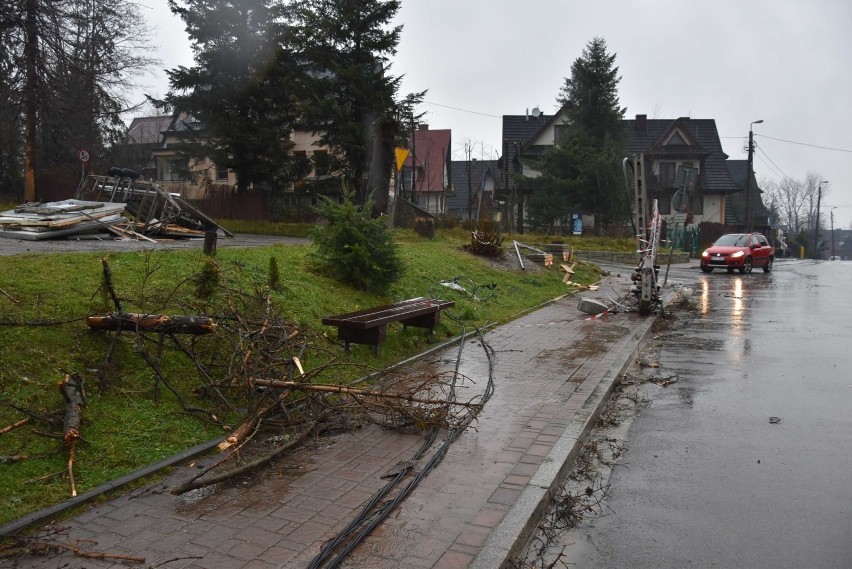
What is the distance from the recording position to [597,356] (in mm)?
10031

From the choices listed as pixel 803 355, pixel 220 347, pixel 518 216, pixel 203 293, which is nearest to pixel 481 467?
pixel 220 347

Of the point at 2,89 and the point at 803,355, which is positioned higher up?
the point at 2,89

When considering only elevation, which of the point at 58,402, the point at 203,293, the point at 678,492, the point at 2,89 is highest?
the point at 2,89

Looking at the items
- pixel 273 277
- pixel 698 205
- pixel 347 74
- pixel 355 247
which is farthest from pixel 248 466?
pixel 698 205

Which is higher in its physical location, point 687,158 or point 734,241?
point 687,158

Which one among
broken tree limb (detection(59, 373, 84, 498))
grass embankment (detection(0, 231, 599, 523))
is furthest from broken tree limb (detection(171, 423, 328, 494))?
broken tree limb (detection(59, 373, 84, 498))

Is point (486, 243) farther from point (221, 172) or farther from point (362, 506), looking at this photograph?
point (221, 172)

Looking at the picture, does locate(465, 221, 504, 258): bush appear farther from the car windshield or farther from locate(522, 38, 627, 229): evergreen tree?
locate(522, 38, 627, 229): evergreen tree

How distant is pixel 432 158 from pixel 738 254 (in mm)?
34029

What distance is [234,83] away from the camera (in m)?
29.2

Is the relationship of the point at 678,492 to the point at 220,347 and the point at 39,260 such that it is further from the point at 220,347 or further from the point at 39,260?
the point at 39,260

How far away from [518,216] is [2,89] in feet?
122

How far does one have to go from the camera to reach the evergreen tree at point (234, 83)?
28988 mm

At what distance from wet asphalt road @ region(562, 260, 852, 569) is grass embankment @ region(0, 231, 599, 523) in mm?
3181
